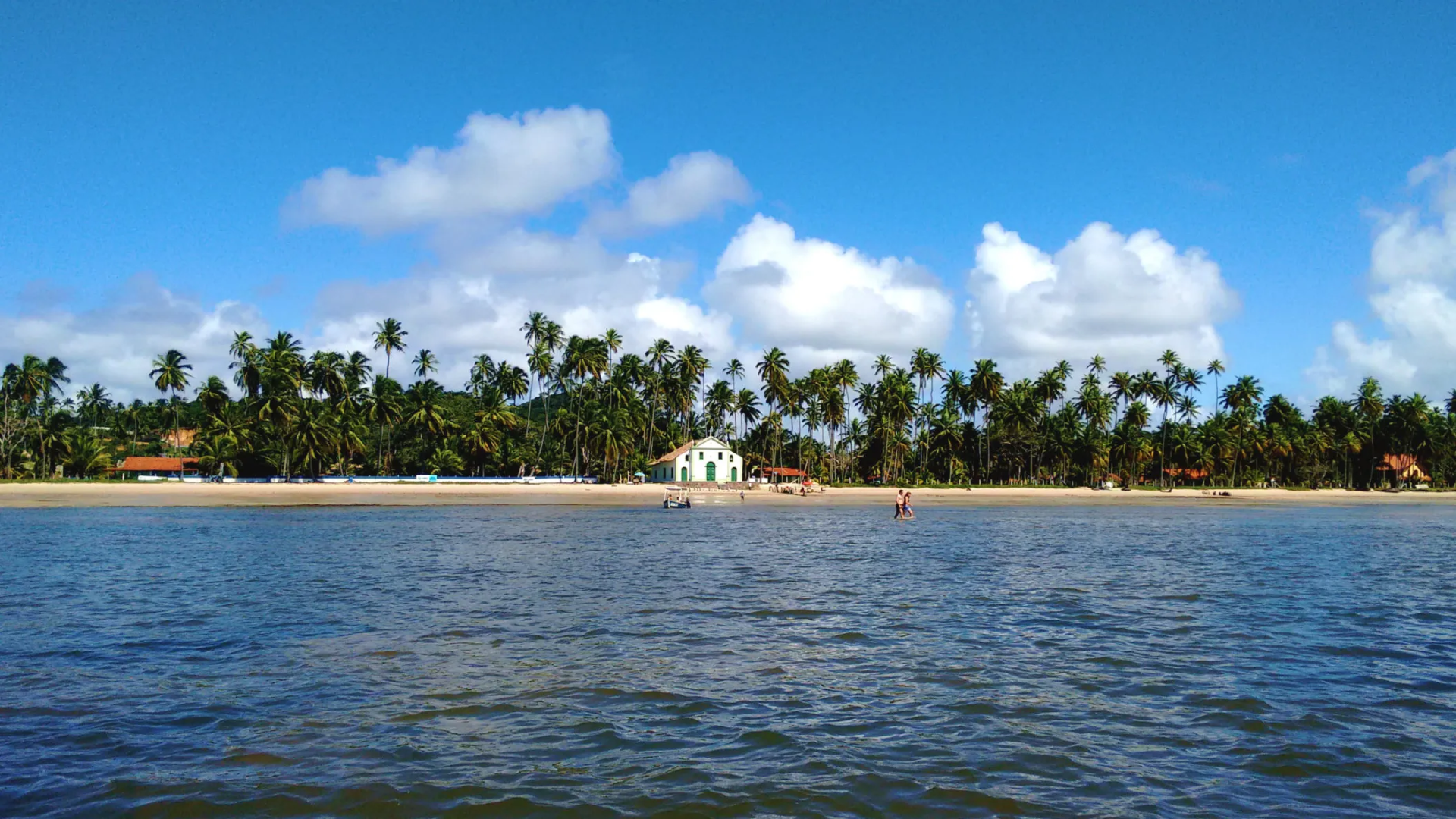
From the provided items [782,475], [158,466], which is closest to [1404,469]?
[782,475]

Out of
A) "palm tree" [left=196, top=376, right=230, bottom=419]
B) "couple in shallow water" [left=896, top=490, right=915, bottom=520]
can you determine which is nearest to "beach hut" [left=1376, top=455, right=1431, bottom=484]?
"couple in shallow water" [left=896, top=490, right=915, bottom=520]

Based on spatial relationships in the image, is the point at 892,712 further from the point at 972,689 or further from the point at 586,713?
the point at 586,713

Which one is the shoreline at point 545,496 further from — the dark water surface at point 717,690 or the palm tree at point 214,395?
the dark water surface at point 717,690

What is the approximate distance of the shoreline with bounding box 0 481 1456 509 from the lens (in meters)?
59.2

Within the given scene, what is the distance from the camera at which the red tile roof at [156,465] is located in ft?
351

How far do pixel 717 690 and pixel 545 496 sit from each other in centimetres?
6261

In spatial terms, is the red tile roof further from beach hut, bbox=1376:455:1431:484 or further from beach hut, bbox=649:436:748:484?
beach hut, bbox=1376:455:1431:484

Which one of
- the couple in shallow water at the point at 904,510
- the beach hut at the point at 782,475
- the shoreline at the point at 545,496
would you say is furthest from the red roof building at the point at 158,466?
the couple in shallow water at the point at 904,510

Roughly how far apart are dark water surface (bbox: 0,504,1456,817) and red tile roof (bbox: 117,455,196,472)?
310ft

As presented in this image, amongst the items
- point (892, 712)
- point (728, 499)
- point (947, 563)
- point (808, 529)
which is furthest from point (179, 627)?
point (728, 499)

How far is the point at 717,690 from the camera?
35.2 ft

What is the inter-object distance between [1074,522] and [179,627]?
44.6m

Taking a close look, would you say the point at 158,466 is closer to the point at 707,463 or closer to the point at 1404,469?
the point at 707,463

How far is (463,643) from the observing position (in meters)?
13.3
